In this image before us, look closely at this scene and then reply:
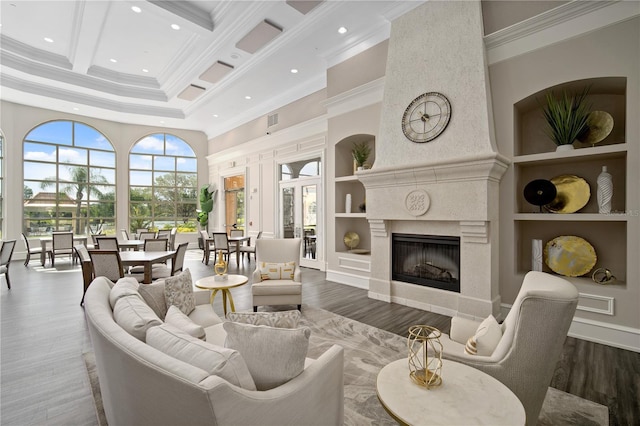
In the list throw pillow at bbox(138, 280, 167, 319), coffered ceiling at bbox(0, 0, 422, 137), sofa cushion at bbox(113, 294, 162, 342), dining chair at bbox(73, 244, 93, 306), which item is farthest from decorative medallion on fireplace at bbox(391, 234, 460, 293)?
dining chair at bbox(73, 244, 93, 306)

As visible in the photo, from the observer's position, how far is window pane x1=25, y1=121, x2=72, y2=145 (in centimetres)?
915

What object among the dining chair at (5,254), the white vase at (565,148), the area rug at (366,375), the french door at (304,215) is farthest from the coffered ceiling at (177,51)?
the area rug at (366,375)

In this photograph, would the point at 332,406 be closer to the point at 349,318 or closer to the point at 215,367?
the point at 215,367

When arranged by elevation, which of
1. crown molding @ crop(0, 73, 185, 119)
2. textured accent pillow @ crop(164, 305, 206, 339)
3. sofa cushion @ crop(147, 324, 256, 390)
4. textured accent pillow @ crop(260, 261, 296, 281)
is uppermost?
crown molding @ crop(0, 73, 185, 119)

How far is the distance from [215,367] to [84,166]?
39.4 ft

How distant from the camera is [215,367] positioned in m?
1.16

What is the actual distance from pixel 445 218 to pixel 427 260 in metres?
0.79

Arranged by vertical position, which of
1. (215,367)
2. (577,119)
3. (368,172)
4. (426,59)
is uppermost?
(426,59)

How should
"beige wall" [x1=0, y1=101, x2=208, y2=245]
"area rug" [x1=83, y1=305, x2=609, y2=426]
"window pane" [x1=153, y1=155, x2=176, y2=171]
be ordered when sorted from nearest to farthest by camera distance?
"area rug" [x1=83, y1=305, x2=609, y2=426], "beige wall" [x1=0, y1=101, x2=208, y2=245], "window pane" [x1=153, y1=155, x2=176, y2=171]

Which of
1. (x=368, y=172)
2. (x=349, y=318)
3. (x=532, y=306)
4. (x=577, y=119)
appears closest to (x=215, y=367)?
Answer: (x=532, y=306)

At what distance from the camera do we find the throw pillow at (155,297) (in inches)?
96.8

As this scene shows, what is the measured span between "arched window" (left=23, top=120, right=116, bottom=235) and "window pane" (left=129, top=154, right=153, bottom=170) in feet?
1.86

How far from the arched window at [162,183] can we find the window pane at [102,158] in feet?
1.81

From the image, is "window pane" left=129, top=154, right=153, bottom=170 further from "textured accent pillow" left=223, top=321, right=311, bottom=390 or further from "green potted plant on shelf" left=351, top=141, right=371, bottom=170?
"textured accent pillow" left=223, top=321, right=311, bottom=390
